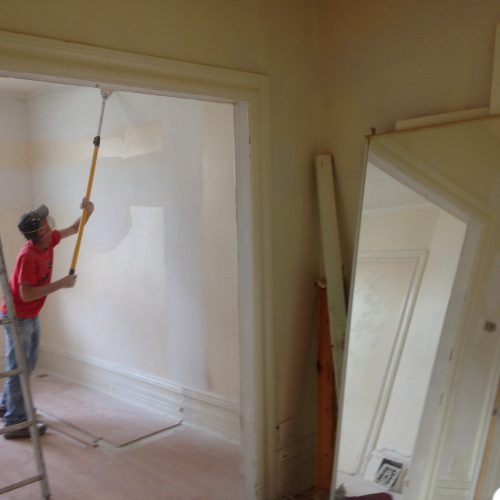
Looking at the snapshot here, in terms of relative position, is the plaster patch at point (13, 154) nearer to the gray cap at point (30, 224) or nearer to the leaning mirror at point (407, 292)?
the gray cap at point (30, 224)

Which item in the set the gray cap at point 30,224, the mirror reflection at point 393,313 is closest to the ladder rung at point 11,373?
the gray cap at point 30,224

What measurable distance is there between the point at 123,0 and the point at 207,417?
99.1 inches

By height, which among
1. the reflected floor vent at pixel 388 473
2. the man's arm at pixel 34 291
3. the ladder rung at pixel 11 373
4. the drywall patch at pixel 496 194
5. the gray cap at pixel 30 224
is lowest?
the reflected floor vent at pixel 388 473

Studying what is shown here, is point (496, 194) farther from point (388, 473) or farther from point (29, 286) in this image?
point (29, 286)

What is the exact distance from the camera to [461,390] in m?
1.86

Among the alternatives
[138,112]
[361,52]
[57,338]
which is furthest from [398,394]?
[57,338]

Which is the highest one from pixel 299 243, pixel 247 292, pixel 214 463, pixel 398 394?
pixel 299 243

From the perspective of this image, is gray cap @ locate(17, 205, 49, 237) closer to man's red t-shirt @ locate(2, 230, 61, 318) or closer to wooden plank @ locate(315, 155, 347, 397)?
man's red t-shirt @ locate(2, 230, 61, 318)

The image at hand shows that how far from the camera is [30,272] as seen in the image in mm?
3250

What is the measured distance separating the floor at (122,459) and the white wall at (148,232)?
0.32 metres

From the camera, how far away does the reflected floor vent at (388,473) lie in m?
1.98

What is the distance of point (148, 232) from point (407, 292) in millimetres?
2080

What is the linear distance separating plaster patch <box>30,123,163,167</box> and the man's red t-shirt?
2.60ft

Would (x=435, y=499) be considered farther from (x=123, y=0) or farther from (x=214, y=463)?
(x=123, y=0)
